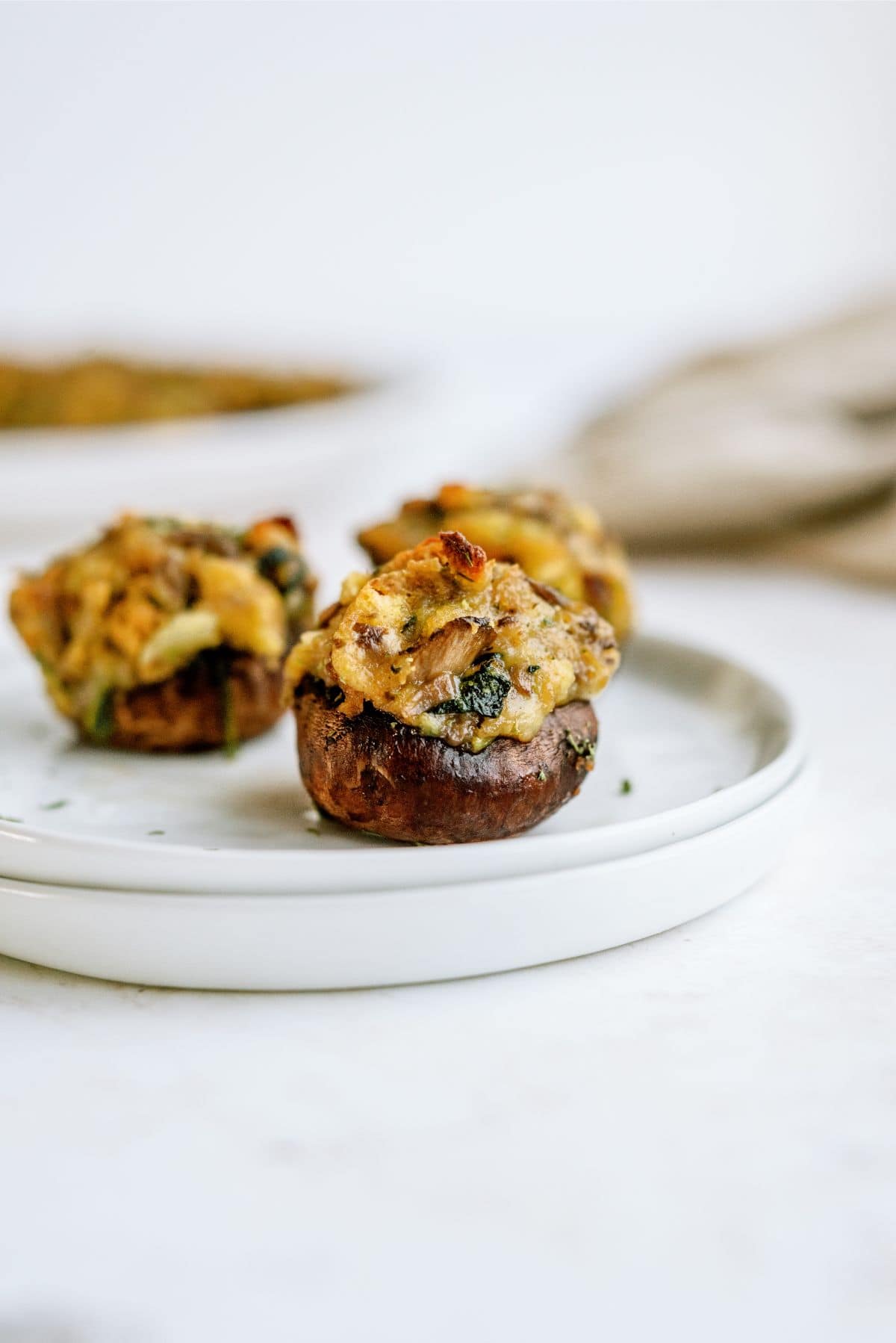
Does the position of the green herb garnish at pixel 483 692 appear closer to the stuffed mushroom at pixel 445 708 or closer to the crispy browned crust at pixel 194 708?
the stuffed mushroom at pixel 445 708

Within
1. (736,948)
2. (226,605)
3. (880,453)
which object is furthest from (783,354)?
(736,948)

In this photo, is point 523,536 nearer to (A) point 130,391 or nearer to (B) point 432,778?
(B) point 432,778

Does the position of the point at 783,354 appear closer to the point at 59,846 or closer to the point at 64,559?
the point at 64,559

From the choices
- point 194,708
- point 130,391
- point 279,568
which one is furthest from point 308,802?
point 130,391

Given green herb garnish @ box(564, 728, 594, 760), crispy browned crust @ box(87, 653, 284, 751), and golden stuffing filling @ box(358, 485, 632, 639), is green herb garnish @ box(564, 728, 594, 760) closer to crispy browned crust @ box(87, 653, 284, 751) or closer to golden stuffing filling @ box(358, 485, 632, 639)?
golden stuffing filling @ box(358, 485, 632, 639)

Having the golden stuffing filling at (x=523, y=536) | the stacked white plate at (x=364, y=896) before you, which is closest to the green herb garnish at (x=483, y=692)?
the stacked white plate at (x=364, y=896)

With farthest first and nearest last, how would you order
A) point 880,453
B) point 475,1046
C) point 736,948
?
1. point 880,453
2. point 736,948
3. point 475,1046

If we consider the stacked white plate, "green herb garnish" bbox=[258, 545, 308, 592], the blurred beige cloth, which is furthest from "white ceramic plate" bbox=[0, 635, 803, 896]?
the blurred beige cloth
